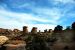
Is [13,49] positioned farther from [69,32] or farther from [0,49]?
[69,32]

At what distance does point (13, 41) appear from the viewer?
17359mm

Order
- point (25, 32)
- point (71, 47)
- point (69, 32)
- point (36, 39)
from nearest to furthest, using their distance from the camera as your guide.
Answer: point (71, 47) < point (36, 39) < point (69, 32) < point (25, 32)

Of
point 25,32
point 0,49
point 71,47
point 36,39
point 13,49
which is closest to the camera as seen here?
point 13,49

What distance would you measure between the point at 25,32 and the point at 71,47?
12461mm

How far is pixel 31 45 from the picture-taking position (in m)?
20.1

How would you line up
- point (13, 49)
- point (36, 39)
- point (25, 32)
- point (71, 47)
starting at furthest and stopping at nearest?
point (25, 32)
point (36, 39)
point (71, 47)
point (13, 49)

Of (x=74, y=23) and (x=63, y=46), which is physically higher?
(x=74, y=23)

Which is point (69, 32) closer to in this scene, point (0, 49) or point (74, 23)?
point (74, 23)

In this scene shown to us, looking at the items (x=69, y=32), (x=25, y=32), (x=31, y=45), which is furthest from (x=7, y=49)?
(x=25, y=32)

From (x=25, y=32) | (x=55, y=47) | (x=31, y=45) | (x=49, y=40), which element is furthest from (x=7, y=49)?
(x=25, y=32)

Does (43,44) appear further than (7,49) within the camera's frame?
Yes

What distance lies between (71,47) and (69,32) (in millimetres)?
4970

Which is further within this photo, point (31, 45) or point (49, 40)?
point (49, 40)

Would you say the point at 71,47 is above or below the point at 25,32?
below
